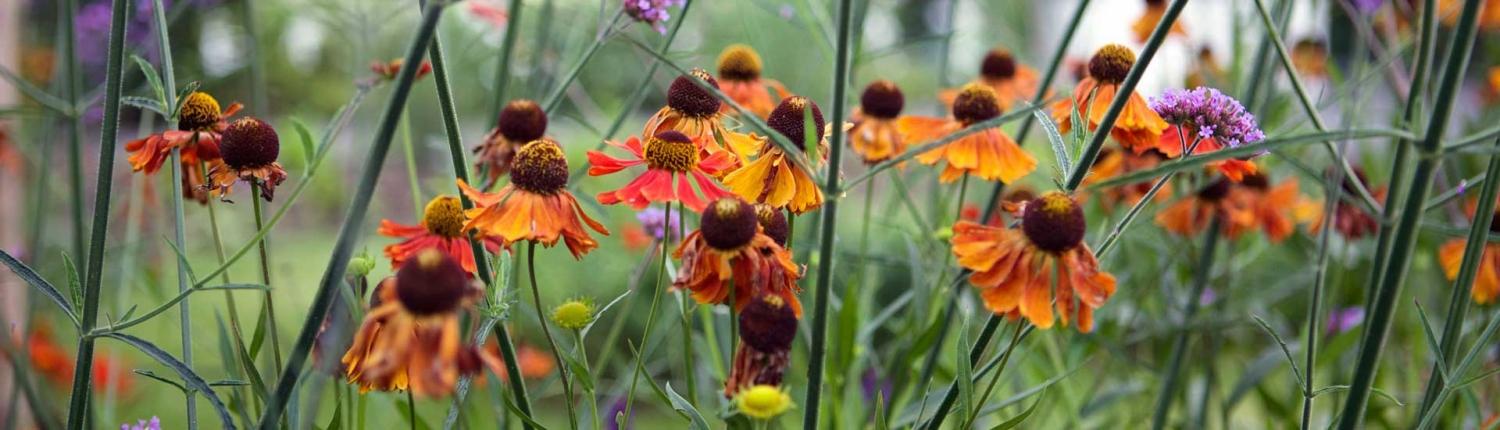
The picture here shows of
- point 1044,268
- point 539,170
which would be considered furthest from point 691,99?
point 1044,268

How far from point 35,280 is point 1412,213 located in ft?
1.78

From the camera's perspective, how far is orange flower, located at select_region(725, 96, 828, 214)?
0.51 metres

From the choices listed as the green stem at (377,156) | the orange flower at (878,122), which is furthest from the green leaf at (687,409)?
the orange flower at (878,122)

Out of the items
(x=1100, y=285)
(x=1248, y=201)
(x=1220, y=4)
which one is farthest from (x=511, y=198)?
(x=1220, y=4)

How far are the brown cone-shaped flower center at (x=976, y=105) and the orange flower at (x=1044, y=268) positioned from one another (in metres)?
0.28

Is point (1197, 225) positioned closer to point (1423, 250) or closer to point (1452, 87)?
point (1423, 250)

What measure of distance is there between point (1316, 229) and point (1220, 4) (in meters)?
0.30

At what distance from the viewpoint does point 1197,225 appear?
0.98 m

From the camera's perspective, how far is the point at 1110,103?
0.61 metres

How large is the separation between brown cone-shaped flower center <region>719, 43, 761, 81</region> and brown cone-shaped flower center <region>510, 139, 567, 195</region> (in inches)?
14.4

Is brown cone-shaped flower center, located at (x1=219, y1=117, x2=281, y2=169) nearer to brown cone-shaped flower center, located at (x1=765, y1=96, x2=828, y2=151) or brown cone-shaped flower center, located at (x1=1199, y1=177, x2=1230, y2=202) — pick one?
brown cone-shaped flower center, located at (x1=765, y1=96, x2=828, y2=151)

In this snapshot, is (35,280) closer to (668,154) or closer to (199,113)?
(199,113)

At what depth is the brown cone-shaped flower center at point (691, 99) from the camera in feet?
1.92

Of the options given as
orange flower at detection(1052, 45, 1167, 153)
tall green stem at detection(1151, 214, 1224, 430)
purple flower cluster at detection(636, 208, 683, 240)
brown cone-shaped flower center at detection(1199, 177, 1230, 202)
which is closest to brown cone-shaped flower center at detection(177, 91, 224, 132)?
purple flower cluster at detection(636, 208, 683, 240)
